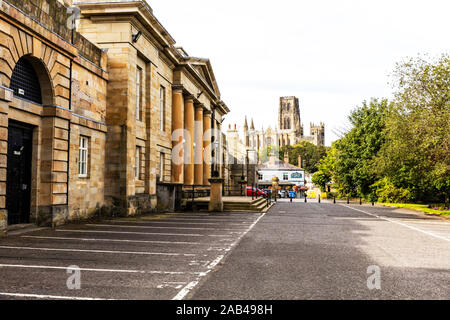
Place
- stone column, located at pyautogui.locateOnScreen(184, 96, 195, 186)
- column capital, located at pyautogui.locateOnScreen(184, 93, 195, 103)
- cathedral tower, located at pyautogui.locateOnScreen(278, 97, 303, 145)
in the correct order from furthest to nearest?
cathedral tower, located at pyautogui.locateOnScreen(278, 97, 303, 145) → stone column, located at pyautogui.locateOnScreen(184, 96, 195, 186) → column capital, located at pyautogui.locateOnScreen(184, 93, 195, 103)

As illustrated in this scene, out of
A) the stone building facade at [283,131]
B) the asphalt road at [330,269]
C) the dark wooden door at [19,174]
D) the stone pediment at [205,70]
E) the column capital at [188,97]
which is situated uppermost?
the stone building facade at [283,131]

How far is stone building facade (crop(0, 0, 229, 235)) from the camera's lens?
11.9 m

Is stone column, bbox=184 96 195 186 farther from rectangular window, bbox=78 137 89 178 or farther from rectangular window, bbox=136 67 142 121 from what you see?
rectangular window, bbox=78 137 89 178

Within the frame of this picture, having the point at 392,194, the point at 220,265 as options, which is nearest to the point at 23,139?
the point at 220,265

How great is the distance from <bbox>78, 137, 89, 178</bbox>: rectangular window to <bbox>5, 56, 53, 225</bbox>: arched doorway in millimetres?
2769

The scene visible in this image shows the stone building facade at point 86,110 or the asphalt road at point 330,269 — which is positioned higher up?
the stone building facade at point 86,110

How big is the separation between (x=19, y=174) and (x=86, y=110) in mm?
4497

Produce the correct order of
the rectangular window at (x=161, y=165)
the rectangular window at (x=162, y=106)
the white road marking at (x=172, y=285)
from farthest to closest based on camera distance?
the rectangular window at (x=162, y=106), the rectangular window at (x=161, y=165), the white road marking at (x=172, y=285)

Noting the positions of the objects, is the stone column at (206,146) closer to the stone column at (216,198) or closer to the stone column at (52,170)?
the stone column at (216,198)

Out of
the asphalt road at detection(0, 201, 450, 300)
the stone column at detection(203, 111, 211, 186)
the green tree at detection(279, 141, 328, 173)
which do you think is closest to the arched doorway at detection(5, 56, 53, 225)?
the asphalt road at detection(0, 201, 450, 300)

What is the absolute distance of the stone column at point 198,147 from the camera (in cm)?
3247

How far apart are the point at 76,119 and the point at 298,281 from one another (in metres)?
11.6

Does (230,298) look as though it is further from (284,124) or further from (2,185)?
(284,124)

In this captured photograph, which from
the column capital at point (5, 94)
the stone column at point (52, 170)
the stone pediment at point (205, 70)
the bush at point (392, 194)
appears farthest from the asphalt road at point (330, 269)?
the bush at point (392, 194)
